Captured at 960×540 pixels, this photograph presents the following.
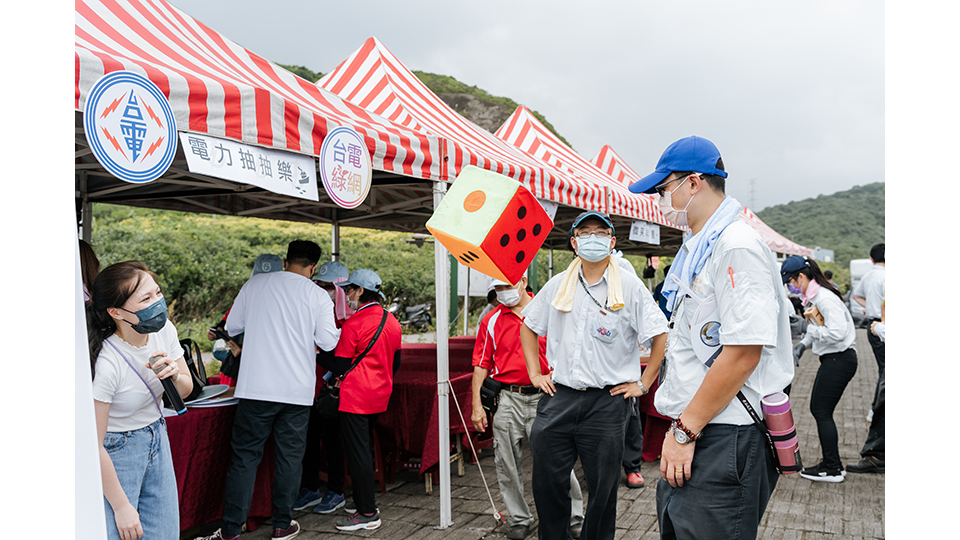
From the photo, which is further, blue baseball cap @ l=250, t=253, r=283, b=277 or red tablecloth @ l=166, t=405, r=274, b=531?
blue baseball cap @ l=250, t=253, r=283, b=277

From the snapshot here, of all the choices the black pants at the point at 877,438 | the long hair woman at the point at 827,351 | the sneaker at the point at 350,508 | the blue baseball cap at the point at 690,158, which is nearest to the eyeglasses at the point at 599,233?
the blue baseball cap at the point at 690,158

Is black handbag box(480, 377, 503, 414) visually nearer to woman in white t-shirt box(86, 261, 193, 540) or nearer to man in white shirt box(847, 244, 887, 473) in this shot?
woman in white t-shirt box(86, 261, 193, 540)

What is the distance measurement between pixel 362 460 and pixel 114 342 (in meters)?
2.20

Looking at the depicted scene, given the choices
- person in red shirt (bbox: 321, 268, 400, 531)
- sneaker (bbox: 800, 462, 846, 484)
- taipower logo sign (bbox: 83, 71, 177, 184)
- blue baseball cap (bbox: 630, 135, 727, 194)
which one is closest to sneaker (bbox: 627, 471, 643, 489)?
sneaker (bbox: 800, 462, 846, 484)

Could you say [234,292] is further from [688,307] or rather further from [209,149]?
[688,307]

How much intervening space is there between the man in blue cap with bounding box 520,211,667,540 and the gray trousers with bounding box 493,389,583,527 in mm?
568

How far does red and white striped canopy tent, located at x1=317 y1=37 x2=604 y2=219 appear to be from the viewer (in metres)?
4.79

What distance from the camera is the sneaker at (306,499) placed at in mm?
4633

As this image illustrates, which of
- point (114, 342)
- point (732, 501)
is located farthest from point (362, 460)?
point (732, 501)

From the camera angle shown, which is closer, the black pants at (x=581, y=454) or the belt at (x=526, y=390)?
the black pants at (x=581, y=454)

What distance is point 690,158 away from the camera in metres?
2.03

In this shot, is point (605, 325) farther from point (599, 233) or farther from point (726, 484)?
point (726, 484)

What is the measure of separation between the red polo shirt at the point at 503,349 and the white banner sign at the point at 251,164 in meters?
1.50

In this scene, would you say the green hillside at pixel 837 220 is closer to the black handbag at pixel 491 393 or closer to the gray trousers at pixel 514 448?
the gray trousers at pixel 514 448
